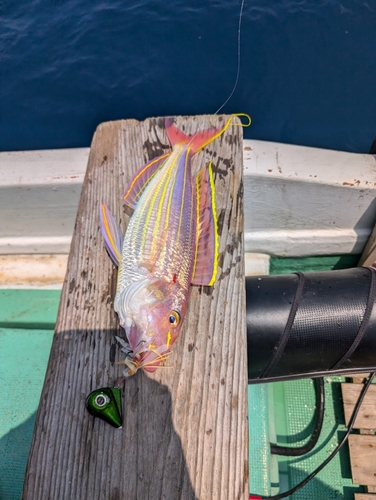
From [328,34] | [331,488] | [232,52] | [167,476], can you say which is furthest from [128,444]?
[328,34]

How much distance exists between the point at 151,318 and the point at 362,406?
7.23 feet

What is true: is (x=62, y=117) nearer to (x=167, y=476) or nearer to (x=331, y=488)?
(x=167, y=476)

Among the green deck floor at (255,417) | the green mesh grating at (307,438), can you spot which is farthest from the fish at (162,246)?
the green mesh grating at (307,438)

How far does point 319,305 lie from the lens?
6.83 feet

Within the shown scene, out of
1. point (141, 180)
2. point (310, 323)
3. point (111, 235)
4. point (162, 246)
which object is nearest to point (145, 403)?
point (162, 246)

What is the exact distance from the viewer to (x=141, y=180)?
2264mm

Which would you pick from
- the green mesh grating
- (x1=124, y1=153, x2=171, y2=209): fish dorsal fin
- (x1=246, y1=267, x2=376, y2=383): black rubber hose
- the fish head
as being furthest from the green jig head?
the green mesh grating

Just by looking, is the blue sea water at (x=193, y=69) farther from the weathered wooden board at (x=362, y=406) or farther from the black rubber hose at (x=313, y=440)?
the black rubber hose at (x=313, y=440)

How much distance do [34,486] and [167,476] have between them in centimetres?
58

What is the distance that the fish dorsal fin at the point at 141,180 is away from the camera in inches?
86.4

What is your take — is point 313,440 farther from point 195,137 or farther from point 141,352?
point 195,137

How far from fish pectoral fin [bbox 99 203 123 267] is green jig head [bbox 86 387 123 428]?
0.73 metres

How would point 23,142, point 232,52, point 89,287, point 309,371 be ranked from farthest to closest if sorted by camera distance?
point 232,52 → point 23,142 → point 309,371 → point 89,287

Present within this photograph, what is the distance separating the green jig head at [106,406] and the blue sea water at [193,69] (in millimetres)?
5132
